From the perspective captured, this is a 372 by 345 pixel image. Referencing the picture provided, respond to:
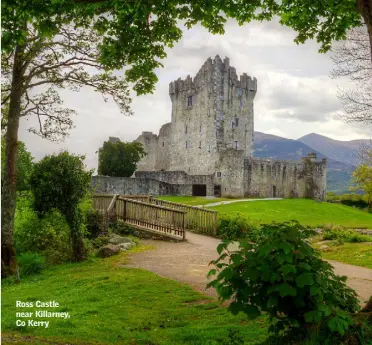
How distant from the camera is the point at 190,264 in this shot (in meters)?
14.7

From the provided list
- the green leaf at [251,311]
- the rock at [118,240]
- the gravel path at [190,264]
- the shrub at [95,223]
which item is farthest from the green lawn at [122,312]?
the shrub at [95,223]

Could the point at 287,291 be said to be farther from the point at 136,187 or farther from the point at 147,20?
the point at 136,187

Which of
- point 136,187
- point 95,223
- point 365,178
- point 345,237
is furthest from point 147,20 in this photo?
point 365,178

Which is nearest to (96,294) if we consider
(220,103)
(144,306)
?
(144,306)

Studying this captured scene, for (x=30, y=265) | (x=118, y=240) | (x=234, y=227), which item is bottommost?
(x=30, y=265)

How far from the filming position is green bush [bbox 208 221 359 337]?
5514 mm

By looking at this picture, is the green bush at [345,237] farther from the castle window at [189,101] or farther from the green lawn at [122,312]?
the castle window at [189,101]

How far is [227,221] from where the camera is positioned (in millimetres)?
23219

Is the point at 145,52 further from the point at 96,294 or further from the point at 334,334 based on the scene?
the point at 334,334

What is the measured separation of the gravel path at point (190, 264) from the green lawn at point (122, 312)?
759 millimetres

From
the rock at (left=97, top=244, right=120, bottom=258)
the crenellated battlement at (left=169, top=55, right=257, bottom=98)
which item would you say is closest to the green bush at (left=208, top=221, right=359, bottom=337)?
the rock at (left=97, top=244, right=120, bottom=258)

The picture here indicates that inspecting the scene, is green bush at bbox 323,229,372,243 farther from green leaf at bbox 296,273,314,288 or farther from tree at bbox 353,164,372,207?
tree at bbox 353,164,372,207

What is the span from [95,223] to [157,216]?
10.6ft

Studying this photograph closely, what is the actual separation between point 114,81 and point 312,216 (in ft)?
85.3
